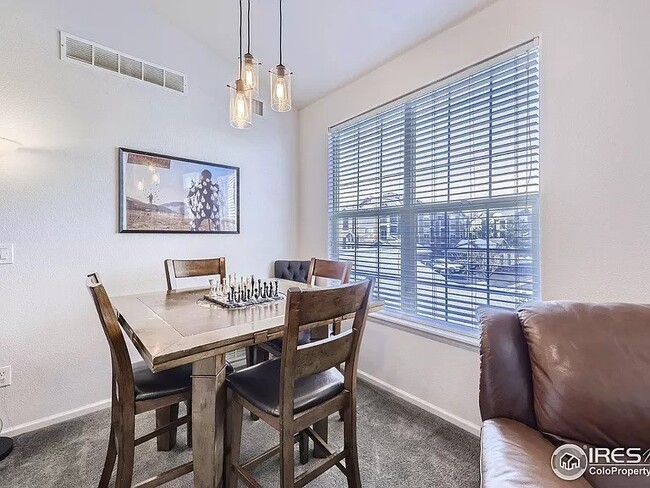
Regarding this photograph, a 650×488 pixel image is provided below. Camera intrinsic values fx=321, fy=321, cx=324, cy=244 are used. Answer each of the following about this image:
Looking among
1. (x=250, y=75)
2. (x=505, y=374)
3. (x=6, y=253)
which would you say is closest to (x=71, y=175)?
(x=6, y=253)

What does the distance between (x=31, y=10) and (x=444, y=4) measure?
2.62 m

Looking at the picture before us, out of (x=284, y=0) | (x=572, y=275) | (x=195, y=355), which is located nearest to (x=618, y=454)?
(x=572, y=275)

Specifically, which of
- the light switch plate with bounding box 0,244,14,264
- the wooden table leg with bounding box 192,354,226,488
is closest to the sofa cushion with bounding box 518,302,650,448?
the wooden table leg with bounding box 192,354,226,488

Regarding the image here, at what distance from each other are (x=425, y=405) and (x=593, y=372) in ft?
4.65

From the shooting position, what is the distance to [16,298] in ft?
6.68

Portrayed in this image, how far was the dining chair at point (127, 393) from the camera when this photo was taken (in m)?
1.21

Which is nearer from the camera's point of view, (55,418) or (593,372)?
(593,372)

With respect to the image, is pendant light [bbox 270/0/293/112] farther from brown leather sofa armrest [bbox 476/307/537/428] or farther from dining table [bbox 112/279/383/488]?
brown leather sofa armrest [bbox 476/307/537/428]

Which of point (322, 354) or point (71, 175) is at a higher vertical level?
point (71, 175)

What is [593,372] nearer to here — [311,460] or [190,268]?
[311,460]

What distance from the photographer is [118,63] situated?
7.76 ft

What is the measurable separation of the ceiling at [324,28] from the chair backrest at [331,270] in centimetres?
166

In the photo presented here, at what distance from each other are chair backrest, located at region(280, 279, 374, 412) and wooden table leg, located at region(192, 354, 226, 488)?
293 millimetres

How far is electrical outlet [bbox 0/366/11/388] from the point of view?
6.51 feet
